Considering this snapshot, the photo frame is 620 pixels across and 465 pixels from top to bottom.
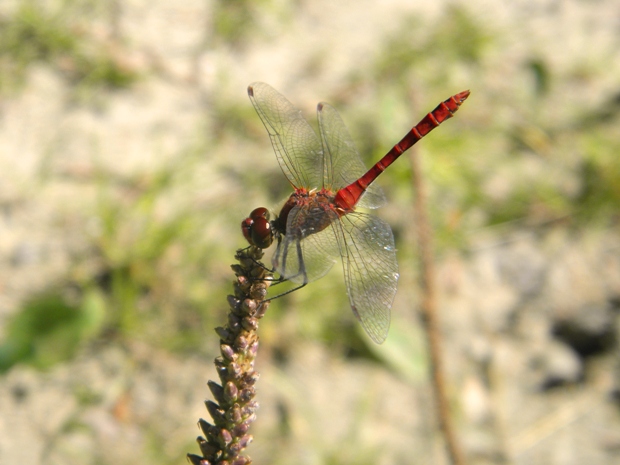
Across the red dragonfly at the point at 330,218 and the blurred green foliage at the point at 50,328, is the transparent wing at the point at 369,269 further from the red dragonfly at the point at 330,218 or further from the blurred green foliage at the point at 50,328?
the blurred green foliage at the point at 50,328

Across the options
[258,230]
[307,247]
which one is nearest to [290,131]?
[307,247]

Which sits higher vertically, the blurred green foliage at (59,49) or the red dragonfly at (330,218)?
the blurred green foliage at (59,49)

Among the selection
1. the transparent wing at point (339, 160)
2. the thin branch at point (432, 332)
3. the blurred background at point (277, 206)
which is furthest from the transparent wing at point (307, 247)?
the blurred background at point (277, 206)

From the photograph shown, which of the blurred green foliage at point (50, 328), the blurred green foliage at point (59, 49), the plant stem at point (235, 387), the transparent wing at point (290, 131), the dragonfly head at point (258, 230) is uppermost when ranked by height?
the blurred green foliage at point (59, 49)

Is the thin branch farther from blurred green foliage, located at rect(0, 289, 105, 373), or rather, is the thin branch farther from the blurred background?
blurred green foliage, located at rect(0, 289, 105, 373)

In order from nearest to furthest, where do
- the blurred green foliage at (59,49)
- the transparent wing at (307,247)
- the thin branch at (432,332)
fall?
the transparent wing at (307,247)
the thin branch at (432,332)
the blurred green foliage at (59,49)

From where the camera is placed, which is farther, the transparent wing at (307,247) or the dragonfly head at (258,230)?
the transparent wing at (307,247)
